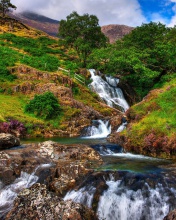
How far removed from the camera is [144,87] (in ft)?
122

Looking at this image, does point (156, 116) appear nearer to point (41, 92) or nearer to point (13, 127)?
point (13, 127)

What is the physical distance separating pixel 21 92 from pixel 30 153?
17724 millimetres

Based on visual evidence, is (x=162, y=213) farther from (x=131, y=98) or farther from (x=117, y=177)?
(x=131, y=98)

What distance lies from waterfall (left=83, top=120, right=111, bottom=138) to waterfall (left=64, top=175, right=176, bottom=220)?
44.7 feet

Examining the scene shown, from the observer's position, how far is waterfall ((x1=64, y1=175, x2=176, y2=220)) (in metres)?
9.15

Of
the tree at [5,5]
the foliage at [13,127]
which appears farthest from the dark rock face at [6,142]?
the tree at [5,5]

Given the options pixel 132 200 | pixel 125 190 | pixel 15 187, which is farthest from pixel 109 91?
pixel 132 200

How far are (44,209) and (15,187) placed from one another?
442cm

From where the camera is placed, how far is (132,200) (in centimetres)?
948

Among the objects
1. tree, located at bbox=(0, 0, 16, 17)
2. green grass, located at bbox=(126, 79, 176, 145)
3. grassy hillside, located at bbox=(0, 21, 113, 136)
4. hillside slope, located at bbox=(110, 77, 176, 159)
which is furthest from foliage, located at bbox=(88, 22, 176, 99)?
tree, located at bbox=(0, 0, 16, 17)

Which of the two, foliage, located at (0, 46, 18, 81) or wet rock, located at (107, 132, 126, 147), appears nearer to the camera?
wet rock, located at (107, 132, 126, 147)

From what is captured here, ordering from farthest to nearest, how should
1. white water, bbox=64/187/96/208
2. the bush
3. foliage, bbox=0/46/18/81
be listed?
foliage, bbox=0/46/18/81 → the bush → white water, bbox=64/187/96/208

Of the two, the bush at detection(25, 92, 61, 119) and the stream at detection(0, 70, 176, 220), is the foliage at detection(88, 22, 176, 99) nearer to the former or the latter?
the bush at detection(25, 92, 61, 119)

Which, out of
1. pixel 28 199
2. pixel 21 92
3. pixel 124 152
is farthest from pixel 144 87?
pixel 28 199
